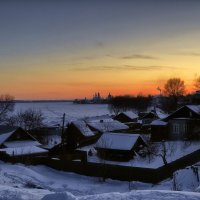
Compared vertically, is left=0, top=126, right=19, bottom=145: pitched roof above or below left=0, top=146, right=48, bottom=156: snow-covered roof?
A: above

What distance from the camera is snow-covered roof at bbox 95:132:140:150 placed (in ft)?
97.0

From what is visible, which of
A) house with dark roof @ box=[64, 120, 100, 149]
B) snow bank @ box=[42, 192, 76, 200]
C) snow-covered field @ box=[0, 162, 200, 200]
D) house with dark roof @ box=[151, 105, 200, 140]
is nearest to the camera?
snow bank @ box=[42, 192, 76, 200]

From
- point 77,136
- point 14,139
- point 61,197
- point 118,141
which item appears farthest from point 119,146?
point 61,197

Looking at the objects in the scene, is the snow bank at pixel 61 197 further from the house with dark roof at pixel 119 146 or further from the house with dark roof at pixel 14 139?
the house with dark roof at pixel 14 139

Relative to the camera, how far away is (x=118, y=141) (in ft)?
99.3

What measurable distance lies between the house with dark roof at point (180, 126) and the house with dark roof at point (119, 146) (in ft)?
28.6

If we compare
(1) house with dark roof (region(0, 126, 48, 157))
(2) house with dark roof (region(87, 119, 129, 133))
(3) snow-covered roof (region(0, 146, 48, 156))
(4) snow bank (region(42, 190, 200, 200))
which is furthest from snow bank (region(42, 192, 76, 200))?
(2) house with dark roof (region(87, 119, 129, 133))

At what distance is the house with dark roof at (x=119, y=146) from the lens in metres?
29.4

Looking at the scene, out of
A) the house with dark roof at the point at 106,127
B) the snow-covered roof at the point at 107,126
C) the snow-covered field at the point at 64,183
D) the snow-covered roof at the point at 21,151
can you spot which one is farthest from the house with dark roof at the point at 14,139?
the snow-covered roof at the point at 107,126

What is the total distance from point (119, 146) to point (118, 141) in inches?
28.5

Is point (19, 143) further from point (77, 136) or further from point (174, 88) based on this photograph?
point (174, 88)

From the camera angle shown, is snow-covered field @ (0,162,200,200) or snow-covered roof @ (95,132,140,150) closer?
snow-covered field @ (0,162,200,200)

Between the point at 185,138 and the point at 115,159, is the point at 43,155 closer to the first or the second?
the point at 115,159

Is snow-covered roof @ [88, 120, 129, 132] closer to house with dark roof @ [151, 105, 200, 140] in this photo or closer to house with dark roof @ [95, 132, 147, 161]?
house with dark roof @ [151, 105, 200, 140]
